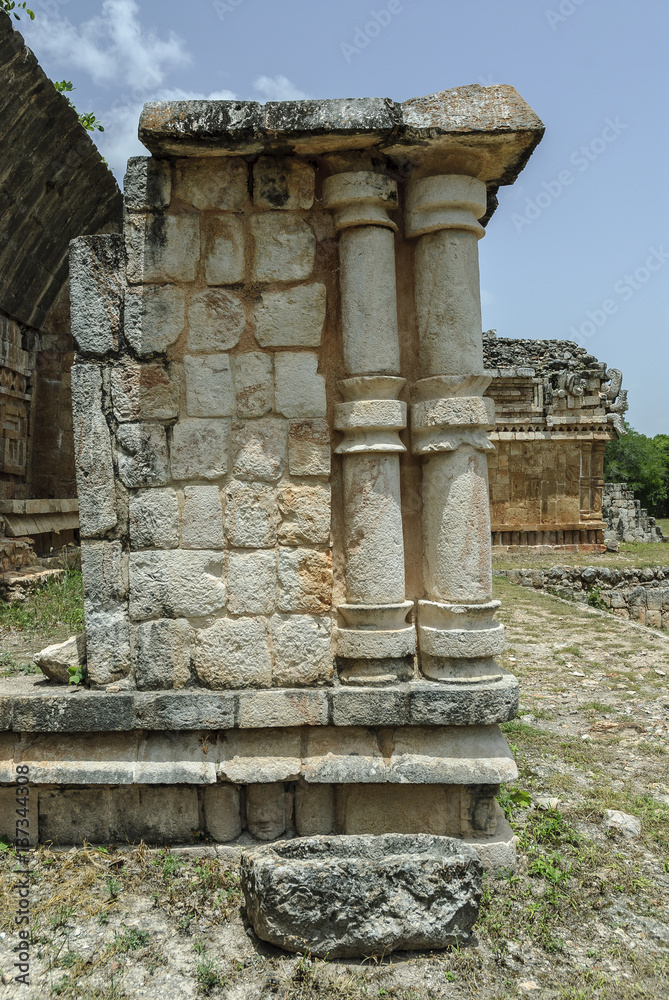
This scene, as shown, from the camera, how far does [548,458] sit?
1452 centimetres

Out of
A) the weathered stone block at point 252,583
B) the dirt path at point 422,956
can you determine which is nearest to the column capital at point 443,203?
the weathered stone block at point 252,583

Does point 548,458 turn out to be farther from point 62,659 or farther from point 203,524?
point 62,659

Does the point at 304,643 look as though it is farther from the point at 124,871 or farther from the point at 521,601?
the point at 521,601

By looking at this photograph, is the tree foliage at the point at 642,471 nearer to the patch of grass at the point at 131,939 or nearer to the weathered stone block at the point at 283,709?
the weathered stone block at the point at 283,709

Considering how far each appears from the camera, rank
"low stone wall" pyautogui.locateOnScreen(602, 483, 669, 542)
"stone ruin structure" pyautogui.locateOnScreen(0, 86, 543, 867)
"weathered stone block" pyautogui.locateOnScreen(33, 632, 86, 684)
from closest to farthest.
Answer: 1. "stone ruin structure" pyautogui.locateOnScreen(0, 86, 543, 867)
2. "weathered stone block" pyautogui.locateOnScreen(33, 632, 86, 684)
3. "low stone wall" pyautogui.locateOnScreen(602, 483, 669, 542)

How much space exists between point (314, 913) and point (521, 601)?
7.54m

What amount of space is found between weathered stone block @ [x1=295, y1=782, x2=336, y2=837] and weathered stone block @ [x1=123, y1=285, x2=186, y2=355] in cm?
204

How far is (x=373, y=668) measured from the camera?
9.33ft

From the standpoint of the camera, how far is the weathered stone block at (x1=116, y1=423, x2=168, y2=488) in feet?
9.57

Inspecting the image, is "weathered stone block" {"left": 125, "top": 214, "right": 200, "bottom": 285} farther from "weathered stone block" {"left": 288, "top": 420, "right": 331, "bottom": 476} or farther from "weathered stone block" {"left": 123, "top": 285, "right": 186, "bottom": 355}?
"weathered stone block" {"left": 288, "top": 420, "right": 331, "bottom": 476}

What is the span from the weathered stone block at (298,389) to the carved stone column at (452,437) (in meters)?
0.44

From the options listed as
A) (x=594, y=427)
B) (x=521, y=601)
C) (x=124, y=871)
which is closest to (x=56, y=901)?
Result: (x=124, y=871)

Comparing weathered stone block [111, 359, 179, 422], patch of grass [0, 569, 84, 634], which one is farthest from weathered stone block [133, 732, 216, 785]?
patch of grass [0, 569, 84, 634]

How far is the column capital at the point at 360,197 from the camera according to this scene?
2.86 meters
